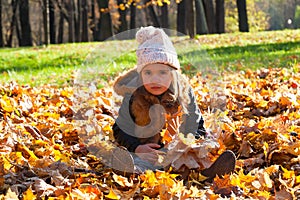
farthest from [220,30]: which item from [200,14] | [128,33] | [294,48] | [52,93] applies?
[128,33]

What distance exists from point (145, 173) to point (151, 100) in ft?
1.78

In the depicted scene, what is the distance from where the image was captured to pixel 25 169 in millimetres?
3064

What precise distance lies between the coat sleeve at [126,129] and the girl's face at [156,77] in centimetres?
24

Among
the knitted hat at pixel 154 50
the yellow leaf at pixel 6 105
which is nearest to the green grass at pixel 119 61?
the knitted hat at pixel 154 50

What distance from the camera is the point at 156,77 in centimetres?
322

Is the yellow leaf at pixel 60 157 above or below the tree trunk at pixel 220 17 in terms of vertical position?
below

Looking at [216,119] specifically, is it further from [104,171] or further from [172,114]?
[104,171]

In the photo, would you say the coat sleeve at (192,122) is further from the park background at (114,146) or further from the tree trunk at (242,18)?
the tree trunk at (242,18)

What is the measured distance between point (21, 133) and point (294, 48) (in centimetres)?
944

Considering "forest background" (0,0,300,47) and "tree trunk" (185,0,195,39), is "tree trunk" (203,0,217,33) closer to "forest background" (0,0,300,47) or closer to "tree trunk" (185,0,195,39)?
"forest background" (0,0,300,47)

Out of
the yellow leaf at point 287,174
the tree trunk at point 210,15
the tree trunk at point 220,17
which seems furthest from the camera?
the tree trunk at point 210,15

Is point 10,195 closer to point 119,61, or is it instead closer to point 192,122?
point 192,122

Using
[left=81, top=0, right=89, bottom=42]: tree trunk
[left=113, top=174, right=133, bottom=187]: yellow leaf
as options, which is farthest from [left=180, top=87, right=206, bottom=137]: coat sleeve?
[left=81, top=0, right=89, bottom=42]: tree trunk

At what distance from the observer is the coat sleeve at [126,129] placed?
11.1 ft
